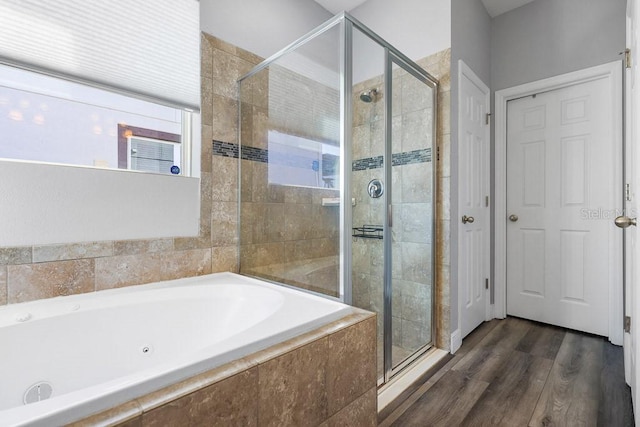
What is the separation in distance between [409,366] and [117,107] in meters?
2.19

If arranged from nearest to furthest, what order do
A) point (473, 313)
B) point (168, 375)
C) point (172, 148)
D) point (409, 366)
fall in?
point (168, 375), point (172, 148), point (409, 366), point (473, 313)

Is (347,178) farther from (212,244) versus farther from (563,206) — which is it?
(563,206)

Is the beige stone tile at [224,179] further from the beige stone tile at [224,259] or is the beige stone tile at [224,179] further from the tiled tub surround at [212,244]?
the beige stone tile at [224,259]

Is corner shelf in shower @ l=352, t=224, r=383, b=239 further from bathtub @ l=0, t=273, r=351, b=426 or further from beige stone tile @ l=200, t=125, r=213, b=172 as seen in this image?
beige stone tile @ l=200, t=125, r=213, b=172

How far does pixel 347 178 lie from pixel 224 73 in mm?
1074

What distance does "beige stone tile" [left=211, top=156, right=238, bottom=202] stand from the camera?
6.13ft

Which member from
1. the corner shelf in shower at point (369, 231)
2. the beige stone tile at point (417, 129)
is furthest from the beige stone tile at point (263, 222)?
the beige stone tile at point (417, 129)

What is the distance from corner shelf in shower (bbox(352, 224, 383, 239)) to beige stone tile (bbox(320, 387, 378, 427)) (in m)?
0.73

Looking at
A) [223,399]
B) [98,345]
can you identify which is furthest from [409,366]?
[98,345]

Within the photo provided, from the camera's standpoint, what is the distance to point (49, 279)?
4.40ft

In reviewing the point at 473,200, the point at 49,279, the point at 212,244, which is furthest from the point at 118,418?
the point at 473,200

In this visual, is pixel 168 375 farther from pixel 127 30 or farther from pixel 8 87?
pixel 127 30

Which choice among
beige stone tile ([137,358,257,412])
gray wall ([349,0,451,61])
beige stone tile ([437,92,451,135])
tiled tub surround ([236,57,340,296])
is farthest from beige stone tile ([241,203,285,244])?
A: gray wall ([349,0,451,61])

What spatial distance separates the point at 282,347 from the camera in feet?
3.04
